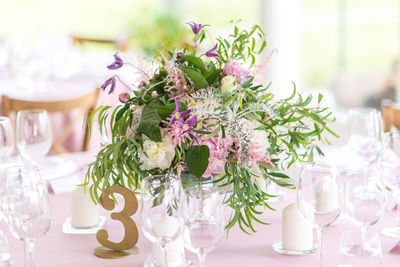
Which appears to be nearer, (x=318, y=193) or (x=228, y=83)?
(x=318, y=193)

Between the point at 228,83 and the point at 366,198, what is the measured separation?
0.40m

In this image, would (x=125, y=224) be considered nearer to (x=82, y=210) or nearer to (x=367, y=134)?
(x=82, y=210)

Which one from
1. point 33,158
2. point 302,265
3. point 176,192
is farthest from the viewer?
point 33,158

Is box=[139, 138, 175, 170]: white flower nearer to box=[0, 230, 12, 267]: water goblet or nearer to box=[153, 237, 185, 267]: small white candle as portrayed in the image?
box=[153, 237, 185, 267]: small white candle

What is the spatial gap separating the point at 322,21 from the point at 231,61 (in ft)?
19.2

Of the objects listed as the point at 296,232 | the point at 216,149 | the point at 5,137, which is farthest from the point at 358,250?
the point at 5,137

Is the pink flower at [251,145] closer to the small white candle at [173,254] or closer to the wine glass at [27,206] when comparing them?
the small white candle at [173,254]

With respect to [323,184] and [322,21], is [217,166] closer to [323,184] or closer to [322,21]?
[323,184]

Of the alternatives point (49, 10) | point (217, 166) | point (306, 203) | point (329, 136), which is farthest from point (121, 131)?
point (49, 10)

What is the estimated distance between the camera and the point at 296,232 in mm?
1479

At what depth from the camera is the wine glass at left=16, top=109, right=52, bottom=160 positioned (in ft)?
6.58

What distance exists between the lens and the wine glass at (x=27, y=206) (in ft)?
4.28

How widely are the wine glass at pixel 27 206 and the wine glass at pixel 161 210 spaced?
221 millimetres

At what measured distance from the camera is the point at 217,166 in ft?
4.90
